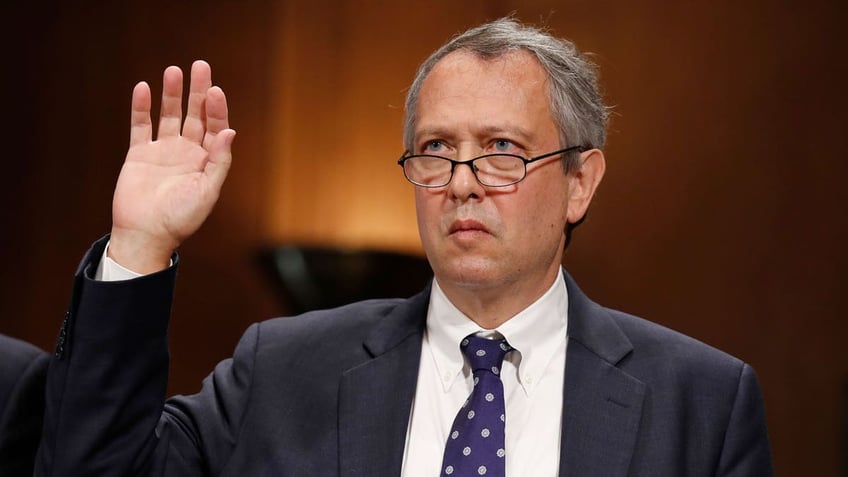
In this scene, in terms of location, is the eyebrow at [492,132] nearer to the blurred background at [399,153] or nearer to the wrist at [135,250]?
the wrist at [135,250]

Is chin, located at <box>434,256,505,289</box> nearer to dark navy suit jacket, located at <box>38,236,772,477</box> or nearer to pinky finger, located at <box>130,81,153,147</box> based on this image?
dark navy suit jacket, located at <box>38,236,772,477</box>

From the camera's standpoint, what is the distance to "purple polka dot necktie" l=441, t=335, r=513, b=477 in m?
1.92

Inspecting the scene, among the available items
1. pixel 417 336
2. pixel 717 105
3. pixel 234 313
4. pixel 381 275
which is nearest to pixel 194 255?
pixel 234 313

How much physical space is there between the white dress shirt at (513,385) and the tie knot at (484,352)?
16mm

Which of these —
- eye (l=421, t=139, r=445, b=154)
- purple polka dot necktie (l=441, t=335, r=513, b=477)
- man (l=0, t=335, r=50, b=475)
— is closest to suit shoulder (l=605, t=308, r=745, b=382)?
purple polka dot necktie (l=441, t=335, r=513, b=477)

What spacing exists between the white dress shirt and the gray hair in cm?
27

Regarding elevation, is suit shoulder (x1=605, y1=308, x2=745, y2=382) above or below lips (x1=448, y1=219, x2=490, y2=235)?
below

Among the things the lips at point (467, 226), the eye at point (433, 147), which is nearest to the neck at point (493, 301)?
the lips at point (467, 226)

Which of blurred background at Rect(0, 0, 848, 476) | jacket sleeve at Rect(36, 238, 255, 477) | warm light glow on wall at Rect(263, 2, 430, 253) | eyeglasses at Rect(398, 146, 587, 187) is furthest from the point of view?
warm light glow on wall at Rect(263, 2, 430, 253)

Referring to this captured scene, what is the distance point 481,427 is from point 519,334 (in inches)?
7.8

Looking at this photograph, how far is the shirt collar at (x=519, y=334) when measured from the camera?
6.78ft

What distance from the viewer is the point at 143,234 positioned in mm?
1861

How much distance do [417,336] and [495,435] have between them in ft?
0.83

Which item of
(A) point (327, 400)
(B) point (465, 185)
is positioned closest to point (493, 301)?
(B) point (465, 185)
